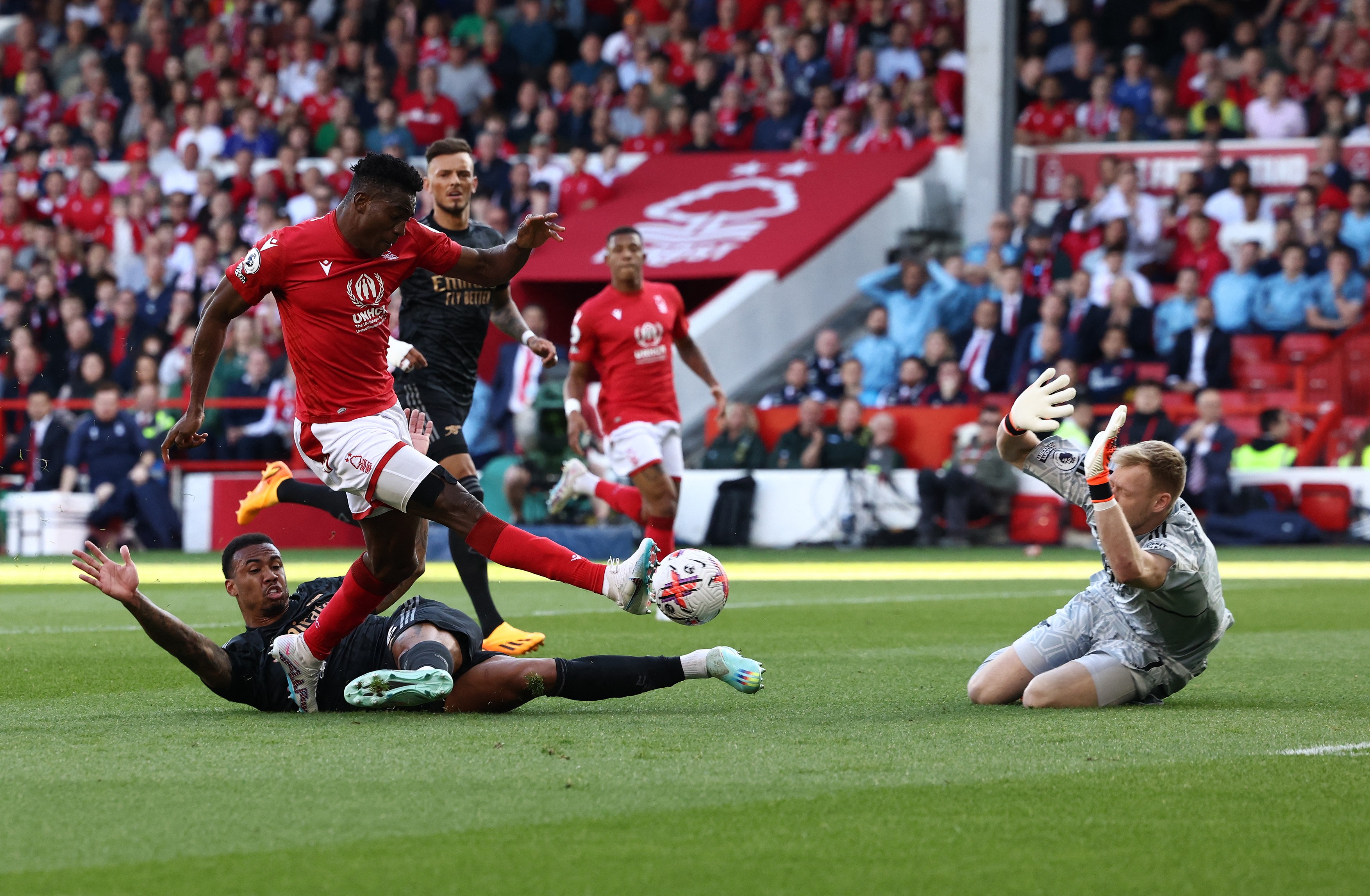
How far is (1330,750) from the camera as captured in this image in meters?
5.28

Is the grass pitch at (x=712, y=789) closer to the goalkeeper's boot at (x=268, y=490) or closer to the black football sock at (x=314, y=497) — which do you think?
the black football sock at (x=314, y=497)

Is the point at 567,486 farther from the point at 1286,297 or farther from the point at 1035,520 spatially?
the point at 1286,297

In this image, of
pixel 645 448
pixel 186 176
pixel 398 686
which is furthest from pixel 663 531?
pixel 186 176

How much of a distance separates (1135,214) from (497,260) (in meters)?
14.3

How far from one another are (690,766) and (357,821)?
1118mm

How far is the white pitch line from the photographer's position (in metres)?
5.20

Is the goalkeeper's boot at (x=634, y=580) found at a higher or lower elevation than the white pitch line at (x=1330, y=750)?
higher

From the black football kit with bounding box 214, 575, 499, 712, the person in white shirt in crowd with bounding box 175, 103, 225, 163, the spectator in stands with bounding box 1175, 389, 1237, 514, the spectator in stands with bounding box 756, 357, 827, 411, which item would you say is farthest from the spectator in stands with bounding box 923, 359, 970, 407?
the black football kit with bounding box 214, 575, 499, 712

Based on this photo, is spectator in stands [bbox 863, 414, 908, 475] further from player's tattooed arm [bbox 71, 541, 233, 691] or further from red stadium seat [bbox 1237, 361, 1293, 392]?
player's tattooed arm [bbox 71, 541, 233, 691]

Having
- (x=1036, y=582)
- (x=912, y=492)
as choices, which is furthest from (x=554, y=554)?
(x=912, y=492)

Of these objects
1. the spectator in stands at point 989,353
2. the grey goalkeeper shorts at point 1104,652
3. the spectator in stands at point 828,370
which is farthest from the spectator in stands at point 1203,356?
the grey goalkeeper shorts at point 1104,652

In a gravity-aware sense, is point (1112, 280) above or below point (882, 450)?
above

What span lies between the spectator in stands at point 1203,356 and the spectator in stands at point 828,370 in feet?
11.1

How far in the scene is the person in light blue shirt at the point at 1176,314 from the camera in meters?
18.3
